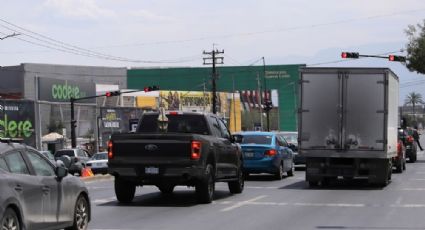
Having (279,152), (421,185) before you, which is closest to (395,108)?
(421,185)

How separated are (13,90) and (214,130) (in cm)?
7343

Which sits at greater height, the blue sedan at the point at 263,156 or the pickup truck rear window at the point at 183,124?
the pickup truck rear window at the point at 183,124

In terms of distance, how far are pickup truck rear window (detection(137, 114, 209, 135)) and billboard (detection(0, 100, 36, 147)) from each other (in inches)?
1422

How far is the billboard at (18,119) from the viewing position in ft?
174

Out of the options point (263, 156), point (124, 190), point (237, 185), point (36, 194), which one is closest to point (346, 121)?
point (237, 185)

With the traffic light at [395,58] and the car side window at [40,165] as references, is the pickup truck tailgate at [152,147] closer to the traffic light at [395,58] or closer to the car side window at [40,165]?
the car side window at [40,165]

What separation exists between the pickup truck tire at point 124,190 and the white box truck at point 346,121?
20.1 ft

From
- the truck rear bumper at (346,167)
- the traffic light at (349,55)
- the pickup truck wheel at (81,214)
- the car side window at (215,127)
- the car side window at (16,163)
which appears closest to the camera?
the car side window at (16,163)

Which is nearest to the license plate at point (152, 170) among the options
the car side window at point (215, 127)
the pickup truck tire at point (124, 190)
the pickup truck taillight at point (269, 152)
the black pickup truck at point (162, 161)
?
the black pickup truck at point (162, 161)

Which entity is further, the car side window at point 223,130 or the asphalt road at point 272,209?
the car side window at point 223,130

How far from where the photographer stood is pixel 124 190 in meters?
16.7

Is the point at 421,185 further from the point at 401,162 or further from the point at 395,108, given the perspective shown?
the point at 401,162

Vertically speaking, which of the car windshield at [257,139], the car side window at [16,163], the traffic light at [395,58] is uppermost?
the traffic light at [395,58]

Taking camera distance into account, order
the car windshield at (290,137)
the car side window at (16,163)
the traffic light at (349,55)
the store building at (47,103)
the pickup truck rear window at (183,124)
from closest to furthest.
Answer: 1. the car side window at (16,163)
2. the pickup truck rear window at (183,124)
3. the car windshield at (290,137)
4. the traffic light at (349,55)
5. the store building at (47,103)
